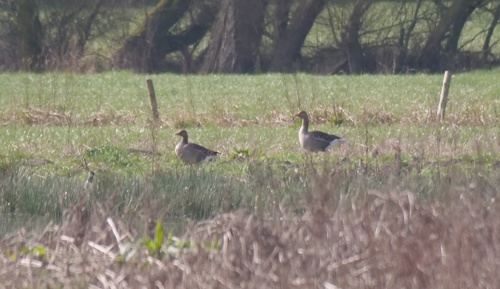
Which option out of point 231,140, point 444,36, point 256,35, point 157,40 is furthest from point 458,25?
point 231,140

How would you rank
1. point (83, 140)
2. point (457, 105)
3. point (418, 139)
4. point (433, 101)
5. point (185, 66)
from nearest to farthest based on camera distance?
point (418, 139) < point (83, 140) < point (457, 105) < point (433, 101) < point (185, 66)

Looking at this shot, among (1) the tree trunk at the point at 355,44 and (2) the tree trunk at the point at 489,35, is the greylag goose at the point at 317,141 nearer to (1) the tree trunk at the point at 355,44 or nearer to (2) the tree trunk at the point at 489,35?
(1) the tree trunk at the point at 355,44

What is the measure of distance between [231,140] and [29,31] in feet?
71.4

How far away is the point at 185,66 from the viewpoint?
123 feet

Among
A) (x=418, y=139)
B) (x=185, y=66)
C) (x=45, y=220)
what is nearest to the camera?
(x=45, y=220)

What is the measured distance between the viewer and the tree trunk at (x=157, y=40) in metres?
37.2

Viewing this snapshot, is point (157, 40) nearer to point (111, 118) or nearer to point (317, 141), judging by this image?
point (111, 118)

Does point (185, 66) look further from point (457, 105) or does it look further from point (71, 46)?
point (457, 105)

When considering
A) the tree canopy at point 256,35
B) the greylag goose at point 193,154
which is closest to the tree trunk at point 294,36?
the tree canopy at point 256,35

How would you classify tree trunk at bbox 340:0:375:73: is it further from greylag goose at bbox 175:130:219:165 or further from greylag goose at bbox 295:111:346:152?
greylag goose at bbox 175:130:219:165

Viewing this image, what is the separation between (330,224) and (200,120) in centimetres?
1354

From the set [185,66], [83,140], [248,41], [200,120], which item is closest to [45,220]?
[83,140]

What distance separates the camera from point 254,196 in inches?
384

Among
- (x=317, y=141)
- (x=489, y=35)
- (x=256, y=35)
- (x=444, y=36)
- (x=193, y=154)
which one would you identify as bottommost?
(x=193, y=154)
